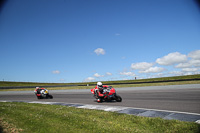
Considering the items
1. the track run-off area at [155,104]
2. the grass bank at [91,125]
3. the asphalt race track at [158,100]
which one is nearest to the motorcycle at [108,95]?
the track run-off area at [155,104]

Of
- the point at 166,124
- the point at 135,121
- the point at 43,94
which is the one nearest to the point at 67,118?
the point at 135,121

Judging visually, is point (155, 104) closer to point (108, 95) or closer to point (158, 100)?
point (158, 100)

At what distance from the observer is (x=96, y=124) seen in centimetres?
545

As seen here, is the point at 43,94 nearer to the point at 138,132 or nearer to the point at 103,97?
the point at 103,97

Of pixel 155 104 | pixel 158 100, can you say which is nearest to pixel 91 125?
pixel 155 104

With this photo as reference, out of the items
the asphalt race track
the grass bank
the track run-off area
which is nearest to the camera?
the grass bank

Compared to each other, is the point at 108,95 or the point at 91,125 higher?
the point at 108,95

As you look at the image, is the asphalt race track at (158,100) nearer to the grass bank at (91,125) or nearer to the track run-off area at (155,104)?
the track run-off area at (155,104)

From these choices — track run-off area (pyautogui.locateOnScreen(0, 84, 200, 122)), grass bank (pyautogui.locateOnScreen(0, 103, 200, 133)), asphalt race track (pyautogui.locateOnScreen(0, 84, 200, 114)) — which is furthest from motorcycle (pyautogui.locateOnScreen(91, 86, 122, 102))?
grass bank (pyautogui.locateOnScreen(0, 103, 200, 133))

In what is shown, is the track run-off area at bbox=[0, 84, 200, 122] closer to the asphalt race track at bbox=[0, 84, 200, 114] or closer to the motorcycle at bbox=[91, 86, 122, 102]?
the asphalt race track at bbox=[0, 84, 200, 114]

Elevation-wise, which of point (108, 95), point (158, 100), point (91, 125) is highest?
point (108, 95)

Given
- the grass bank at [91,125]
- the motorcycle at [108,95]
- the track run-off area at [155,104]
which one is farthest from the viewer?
the motorcycle at [108,95]

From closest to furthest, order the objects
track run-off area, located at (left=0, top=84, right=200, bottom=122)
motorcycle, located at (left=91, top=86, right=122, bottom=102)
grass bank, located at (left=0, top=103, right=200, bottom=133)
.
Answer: grass bank, located at (left=0, top=103, right=200, bottom=133)
track run-off area, located at (left=0, top=84, right=200, bottom=122)
motorcycle, located at (left=91, top=86, right=122, bottom=102)

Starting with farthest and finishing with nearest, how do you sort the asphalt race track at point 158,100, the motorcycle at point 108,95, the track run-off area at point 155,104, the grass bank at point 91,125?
the motorcycle at point 108,95 → the asphalt race track at point 158,100 → the track run-off area at point 155,104 → the grass bank at point 91,125
